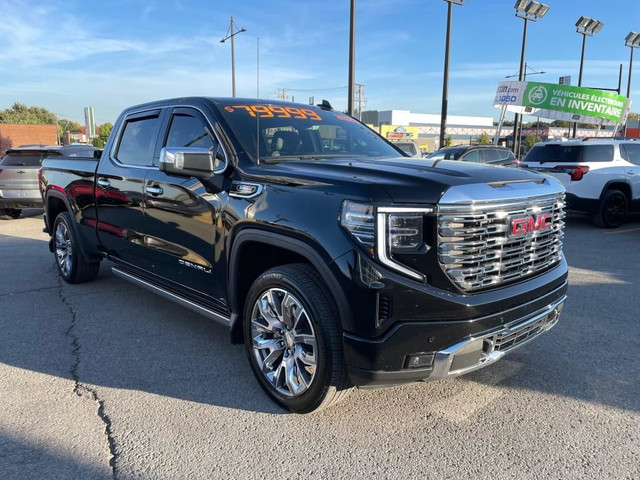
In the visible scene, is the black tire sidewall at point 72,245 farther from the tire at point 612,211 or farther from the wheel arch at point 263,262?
the tire at point 612,211

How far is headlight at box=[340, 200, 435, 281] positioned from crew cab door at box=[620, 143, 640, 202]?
9.49 meters

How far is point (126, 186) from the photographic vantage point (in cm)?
460

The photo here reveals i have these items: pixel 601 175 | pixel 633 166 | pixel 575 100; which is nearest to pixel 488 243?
pixel 601 175

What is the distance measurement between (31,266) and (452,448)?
6568 millimetres

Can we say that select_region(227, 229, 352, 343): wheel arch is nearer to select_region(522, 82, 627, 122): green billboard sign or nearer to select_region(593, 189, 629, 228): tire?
select_region(593, 189, 629, 228): tire

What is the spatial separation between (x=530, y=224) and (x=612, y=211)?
886cm

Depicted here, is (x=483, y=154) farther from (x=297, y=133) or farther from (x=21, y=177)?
(x=21, y=177)

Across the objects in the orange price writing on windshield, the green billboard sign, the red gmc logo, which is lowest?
the red gmc logo

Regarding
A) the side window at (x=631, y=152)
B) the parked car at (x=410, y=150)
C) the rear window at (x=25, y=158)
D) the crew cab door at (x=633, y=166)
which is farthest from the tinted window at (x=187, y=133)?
the side window at (x=631, y=152)

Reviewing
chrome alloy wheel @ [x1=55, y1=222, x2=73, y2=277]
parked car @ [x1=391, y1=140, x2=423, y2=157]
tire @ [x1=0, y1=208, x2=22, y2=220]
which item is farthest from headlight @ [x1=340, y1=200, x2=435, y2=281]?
tire @ [x1=0, y1=208, x2=22, y2=220]

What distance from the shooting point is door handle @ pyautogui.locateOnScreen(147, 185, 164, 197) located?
4.08 metres

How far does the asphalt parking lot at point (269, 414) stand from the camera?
2.65 metres

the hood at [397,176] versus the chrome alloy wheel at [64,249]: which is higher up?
the hood at [397,176]

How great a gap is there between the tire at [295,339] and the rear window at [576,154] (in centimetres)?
920
